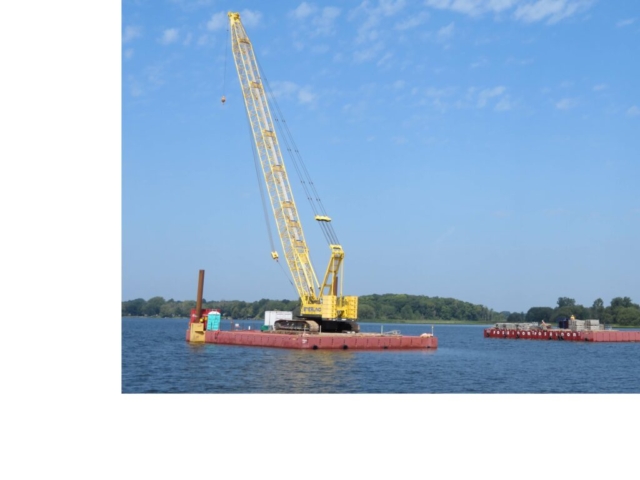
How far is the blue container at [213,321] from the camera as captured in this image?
190 feet

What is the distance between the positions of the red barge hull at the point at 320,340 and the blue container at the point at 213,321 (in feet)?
2.41

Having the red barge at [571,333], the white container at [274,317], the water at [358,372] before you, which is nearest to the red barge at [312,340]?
the water at [358,372]

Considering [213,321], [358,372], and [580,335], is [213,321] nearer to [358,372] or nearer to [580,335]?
[358,372]

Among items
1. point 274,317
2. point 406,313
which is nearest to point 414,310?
point 406,313

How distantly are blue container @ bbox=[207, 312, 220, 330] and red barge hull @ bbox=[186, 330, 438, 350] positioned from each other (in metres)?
0.73

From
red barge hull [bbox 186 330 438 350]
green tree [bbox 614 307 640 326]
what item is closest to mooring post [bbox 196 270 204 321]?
red barge hull [bbox 186 330 438 350]

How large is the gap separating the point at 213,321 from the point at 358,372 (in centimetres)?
2389

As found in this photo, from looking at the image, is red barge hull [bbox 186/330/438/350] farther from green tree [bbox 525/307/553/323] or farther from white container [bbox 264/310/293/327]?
green tree [bbox 525/307/553/323]

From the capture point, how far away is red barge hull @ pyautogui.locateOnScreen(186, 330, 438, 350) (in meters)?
50.7

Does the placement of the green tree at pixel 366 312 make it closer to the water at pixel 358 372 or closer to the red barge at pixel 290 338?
the red barge at pixel 290 338

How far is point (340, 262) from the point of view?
5672 cm
